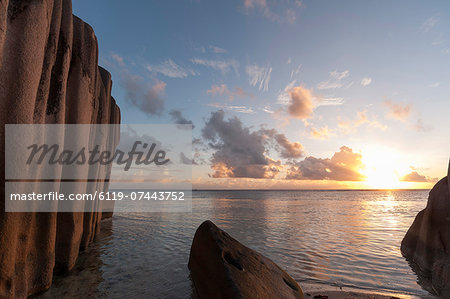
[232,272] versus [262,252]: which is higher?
[232,272]

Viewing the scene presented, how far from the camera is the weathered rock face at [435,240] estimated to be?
5.26 m

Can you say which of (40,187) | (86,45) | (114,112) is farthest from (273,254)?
(114,112)

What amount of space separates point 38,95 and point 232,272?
477cm

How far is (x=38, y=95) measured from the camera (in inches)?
171

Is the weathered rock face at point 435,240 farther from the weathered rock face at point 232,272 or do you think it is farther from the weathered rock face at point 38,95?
the weathered rock face at point 38,95

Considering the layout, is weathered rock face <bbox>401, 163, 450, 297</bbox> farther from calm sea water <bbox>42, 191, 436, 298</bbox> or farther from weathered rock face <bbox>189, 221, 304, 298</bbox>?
weathered rock face <bbox>189, 221, 304, 298</bbox>

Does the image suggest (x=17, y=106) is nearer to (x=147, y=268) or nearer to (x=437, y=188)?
(x=147, y=268)

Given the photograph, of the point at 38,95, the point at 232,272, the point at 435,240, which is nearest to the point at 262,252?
the point at 435,240

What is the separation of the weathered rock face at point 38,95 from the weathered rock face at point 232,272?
120 inches

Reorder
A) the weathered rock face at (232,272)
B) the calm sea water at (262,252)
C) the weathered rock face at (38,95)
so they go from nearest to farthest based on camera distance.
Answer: the weathered rock face at (232,272), the weathered rock face at (38,95), the calm sea water at (262,252)

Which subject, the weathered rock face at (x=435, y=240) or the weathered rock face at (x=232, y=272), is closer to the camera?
the weathered rock face at (x=232, y=272)

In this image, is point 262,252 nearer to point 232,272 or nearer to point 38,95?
point 232,272

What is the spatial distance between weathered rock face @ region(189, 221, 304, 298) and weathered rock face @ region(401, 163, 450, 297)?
12.2 feet

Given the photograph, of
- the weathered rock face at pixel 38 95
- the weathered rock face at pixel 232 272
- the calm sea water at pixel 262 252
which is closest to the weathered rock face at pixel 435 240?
the calm sea water at pixel 262 252
